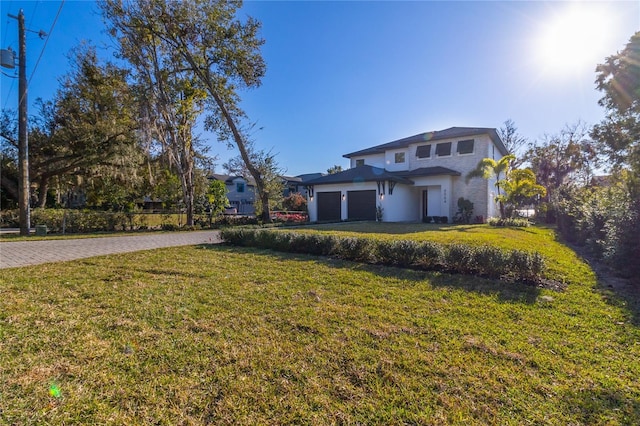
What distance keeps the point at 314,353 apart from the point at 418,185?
1970 centimetres

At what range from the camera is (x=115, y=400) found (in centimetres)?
213

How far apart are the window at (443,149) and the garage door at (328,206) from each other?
797 cm

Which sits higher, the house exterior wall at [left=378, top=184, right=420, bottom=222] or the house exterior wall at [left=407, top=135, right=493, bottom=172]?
the house exterior wall at [left=407, top=135, right=493, bottom=172]

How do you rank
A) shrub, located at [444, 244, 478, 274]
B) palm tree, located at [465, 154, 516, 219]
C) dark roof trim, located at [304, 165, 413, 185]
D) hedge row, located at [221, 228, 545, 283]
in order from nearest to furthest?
1. hedge row, located at [221, 228, 545, 283]
2. shrub, located at [444, 244, 478, 274]
3. palm tree, located at [465, 154, 516, 219]
4. dark roof trim, located at [304, 165, 413, 185]

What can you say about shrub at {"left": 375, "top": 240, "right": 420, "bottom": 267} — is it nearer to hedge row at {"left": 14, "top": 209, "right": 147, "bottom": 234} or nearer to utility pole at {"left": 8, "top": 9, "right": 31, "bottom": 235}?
hedge row at {"left": 14, "top": 209, "right": 147, "bottom": 234}

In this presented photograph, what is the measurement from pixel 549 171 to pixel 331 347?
34648mm

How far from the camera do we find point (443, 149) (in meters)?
21.2

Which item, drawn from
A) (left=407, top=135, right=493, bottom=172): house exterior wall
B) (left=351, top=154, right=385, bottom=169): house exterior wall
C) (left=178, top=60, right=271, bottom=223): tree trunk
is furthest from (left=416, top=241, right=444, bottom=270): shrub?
(left=351, top=154, right=385, bottom=169): house exterior wall

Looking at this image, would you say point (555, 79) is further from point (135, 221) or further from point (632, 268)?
point (135, 221)

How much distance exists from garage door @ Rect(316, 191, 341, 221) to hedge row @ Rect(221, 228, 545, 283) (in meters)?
12.8

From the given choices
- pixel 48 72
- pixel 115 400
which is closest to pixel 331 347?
pixel 115 400

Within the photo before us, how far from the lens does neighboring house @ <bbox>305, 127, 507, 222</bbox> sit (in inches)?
763

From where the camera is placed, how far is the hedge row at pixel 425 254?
518 cm

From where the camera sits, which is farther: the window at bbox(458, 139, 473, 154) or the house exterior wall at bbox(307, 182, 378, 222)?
the window at bbox(458, 139, 473, 154)
